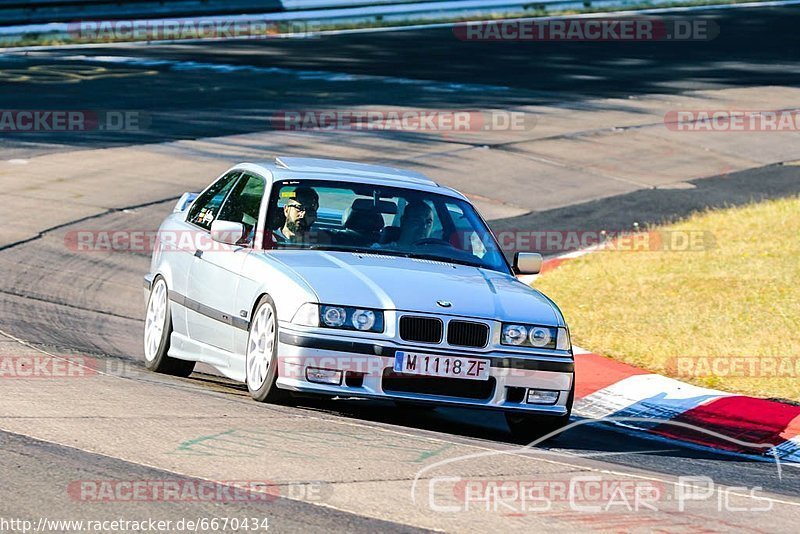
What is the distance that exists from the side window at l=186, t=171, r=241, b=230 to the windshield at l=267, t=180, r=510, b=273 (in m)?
0.91

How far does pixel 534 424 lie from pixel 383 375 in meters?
1.17

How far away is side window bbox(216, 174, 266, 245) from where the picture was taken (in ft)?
30.0

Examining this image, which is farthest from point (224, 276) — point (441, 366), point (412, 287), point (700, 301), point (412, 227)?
point (700, 301)

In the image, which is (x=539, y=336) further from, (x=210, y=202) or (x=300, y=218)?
(x=210, y=202)

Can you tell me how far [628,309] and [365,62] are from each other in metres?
19.1

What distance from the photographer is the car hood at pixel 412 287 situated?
790 cm

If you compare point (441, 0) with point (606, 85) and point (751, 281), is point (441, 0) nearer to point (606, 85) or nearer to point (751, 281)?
point (606, 85)

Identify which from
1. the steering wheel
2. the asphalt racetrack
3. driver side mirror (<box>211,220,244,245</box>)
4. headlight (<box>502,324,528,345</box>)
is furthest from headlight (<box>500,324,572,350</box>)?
driver side mirror (<box>211,220,244,245</box>)

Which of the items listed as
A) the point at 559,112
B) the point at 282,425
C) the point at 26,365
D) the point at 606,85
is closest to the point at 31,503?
the point at 282,425

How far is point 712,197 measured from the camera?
19.9 m

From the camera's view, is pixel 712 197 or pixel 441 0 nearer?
pixel 712 197

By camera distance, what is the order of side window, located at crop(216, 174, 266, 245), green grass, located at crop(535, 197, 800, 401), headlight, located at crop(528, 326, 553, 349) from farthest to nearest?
1. green grass, located at crop(535, 197, 800, 401)
2. side window, located at crop(216, 174, 266, 245)
3. headlight, located at crop(528, 326, 553, 349)

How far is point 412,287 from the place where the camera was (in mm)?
8055

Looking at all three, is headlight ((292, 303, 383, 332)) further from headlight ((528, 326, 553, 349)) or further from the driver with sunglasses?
the driver with sunglasses
